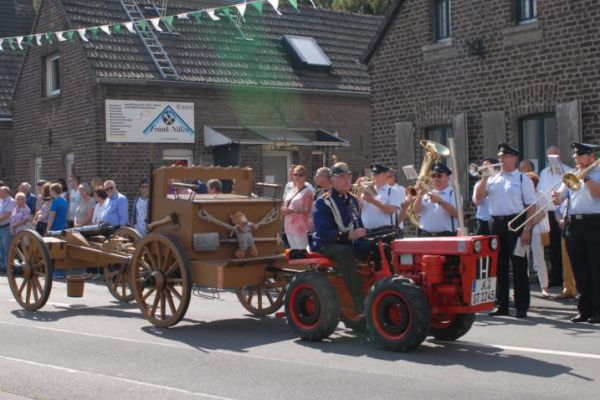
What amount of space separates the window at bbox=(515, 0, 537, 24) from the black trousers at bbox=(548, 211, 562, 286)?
405 centimetres

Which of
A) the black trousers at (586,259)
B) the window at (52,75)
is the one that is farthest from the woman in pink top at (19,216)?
the black trousers at (586,259)

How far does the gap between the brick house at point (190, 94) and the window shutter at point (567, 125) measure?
411 inches

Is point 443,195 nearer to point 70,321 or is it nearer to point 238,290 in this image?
point 238,290

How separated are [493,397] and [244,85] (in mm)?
19392

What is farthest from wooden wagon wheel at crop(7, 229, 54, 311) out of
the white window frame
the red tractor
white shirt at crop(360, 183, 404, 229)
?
the white window frame

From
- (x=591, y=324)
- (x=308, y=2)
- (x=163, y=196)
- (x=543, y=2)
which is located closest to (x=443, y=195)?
(x=591, y=324)

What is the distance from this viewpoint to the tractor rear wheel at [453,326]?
9.59m

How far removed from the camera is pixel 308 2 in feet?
133

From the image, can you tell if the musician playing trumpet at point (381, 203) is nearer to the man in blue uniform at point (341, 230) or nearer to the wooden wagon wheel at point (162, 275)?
the man in blue uniform at point (341, 230)

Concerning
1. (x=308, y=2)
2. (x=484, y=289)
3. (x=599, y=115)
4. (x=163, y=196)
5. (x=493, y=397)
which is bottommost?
(x=493, y=397)

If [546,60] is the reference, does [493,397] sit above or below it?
below

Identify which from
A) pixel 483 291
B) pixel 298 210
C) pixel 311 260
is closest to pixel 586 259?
pixel 483 291

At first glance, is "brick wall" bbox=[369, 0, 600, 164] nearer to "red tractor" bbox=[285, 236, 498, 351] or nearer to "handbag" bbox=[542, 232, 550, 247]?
"handbag" bbox=[542, 232, 550, 247]

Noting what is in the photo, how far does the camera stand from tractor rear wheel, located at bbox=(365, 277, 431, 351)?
29.1 ft
